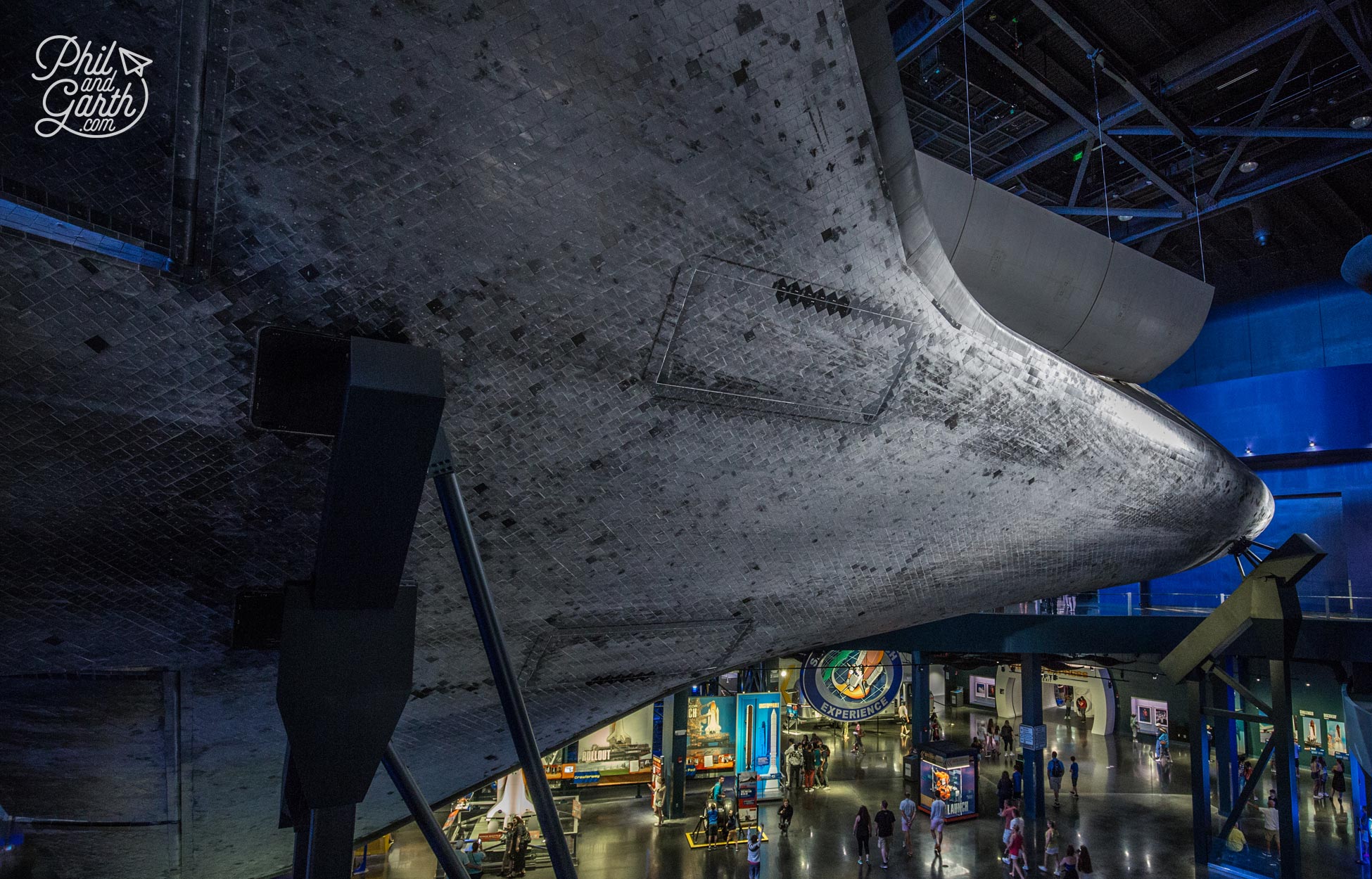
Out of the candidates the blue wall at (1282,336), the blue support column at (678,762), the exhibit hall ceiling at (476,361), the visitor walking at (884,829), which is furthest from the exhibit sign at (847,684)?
the exhibit hall ceiling at (476,361)

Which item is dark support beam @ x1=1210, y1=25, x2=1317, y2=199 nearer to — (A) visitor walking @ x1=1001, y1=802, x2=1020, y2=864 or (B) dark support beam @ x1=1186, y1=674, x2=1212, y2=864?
(B) dark support beam @ x1=1186, y1=674, x2=1212, y2=864

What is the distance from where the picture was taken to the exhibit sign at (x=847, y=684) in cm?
1549

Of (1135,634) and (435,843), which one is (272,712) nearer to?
(435,843)

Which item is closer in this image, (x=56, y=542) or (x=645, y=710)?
(x=56, y=542)

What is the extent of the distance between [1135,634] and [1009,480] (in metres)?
15.2

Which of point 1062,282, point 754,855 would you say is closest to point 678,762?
point 754,855

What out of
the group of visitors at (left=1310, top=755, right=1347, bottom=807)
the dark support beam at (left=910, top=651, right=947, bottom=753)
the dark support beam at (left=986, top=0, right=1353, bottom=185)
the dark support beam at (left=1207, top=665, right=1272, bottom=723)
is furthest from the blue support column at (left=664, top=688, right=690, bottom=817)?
the dark support beam at (left=986, top=0, right=1353, bottom=185)

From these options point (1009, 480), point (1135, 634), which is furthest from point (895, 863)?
point (1009, 480)

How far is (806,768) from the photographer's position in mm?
15805

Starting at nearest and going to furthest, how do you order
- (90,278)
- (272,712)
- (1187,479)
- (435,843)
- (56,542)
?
(90,278) < (56,542) < (435,843) < (272,712) < (1187,479)

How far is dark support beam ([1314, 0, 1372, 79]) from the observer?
1012cm

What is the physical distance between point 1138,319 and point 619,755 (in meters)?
14.3

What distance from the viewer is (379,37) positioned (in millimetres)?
1252

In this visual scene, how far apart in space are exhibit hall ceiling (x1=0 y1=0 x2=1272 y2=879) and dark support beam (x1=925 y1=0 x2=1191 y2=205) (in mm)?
10440
